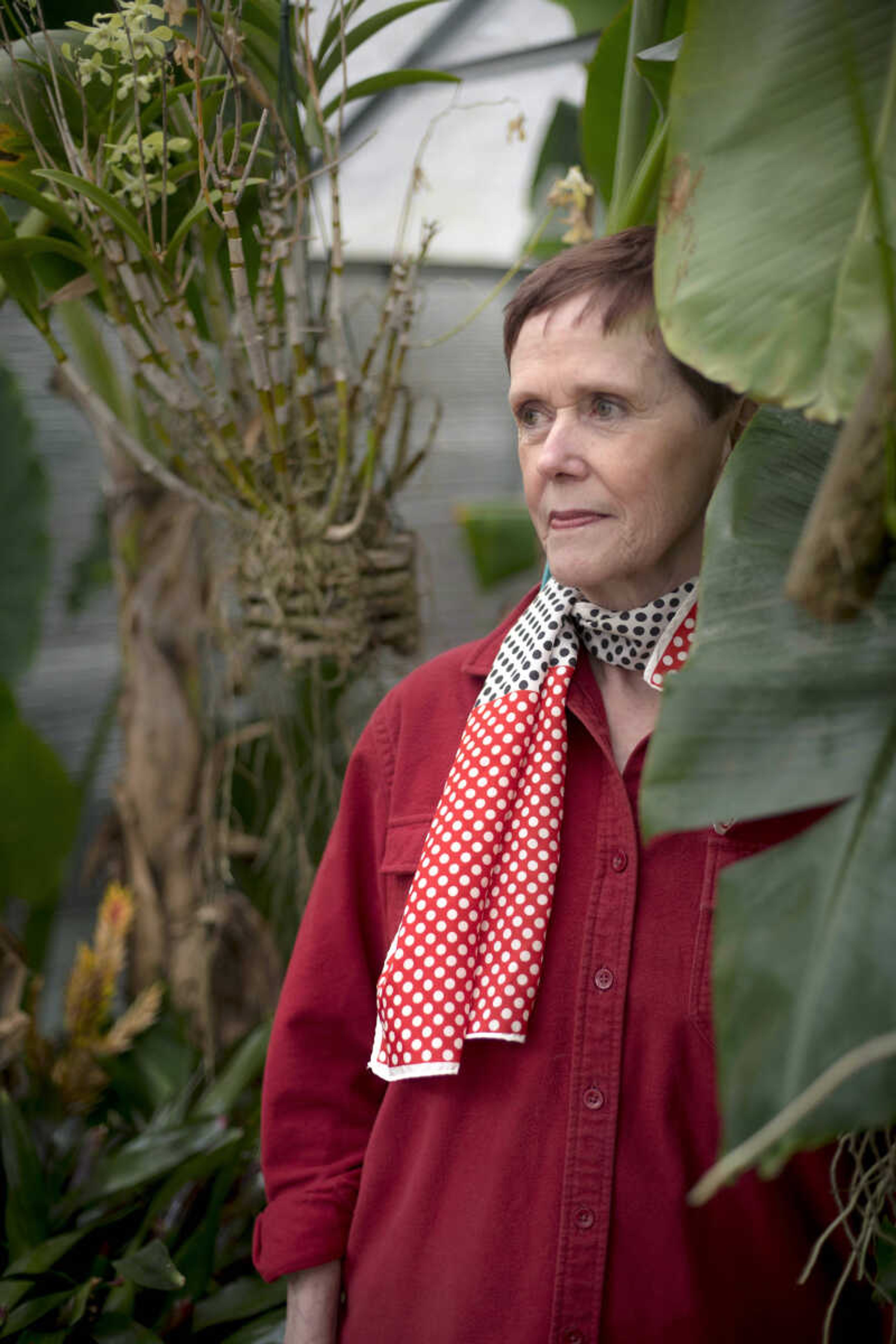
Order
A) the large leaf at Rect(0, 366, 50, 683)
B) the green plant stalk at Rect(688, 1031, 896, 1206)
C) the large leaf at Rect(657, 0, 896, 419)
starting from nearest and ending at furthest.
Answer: the green plant stalk at Rect(688, 1031, 896, 1206) < the large leaf at Rect(657, 0, 896, 419) < the large leaf at Rect(0, 366, 50, 683)

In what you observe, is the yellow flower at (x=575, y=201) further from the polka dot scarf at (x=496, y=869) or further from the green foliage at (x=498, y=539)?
the green foliage at (x=498, y=539)

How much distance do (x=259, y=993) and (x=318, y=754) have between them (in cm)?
52

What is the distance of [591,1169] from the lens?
765 mm

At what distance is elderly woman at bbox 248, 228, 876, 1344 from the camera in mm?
756

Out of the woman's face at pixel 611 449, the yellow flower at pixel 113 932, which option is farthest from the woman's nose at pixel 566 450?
the yellow flower at pixel 113 932

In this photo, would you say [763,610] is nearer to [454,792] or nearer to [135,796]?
[454,792]

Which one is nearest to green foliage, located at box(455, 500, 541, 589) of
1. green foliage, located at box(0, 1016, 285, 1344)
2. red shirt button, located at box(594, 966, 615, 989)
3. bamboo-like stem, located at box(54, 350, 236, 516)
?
bamboo-like stem, located at box(54, 350, 236, 516)

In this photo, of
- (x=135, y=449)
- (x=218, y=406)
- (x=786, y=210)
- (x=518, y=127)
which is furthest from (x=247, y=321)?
(x=786, y=210)

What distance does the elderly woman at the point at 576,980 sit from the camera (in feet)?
2.48

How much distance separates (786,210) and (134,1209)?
136cm

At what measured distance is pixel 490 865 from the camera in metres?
0.83

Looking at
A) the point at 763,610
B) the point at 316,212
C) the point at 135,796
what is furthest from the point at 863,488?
the point at 135,796

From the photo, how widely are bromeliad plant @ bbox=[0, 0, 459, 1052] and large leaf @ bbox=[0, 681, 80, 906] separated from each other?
10cm

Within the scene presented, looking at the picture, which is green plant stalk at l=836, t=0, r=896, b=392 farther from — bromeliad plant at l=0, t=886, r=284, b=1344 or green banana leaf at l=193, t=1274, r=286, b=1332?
green banana leaf at l=193, t=1274, r=286, b=1332
